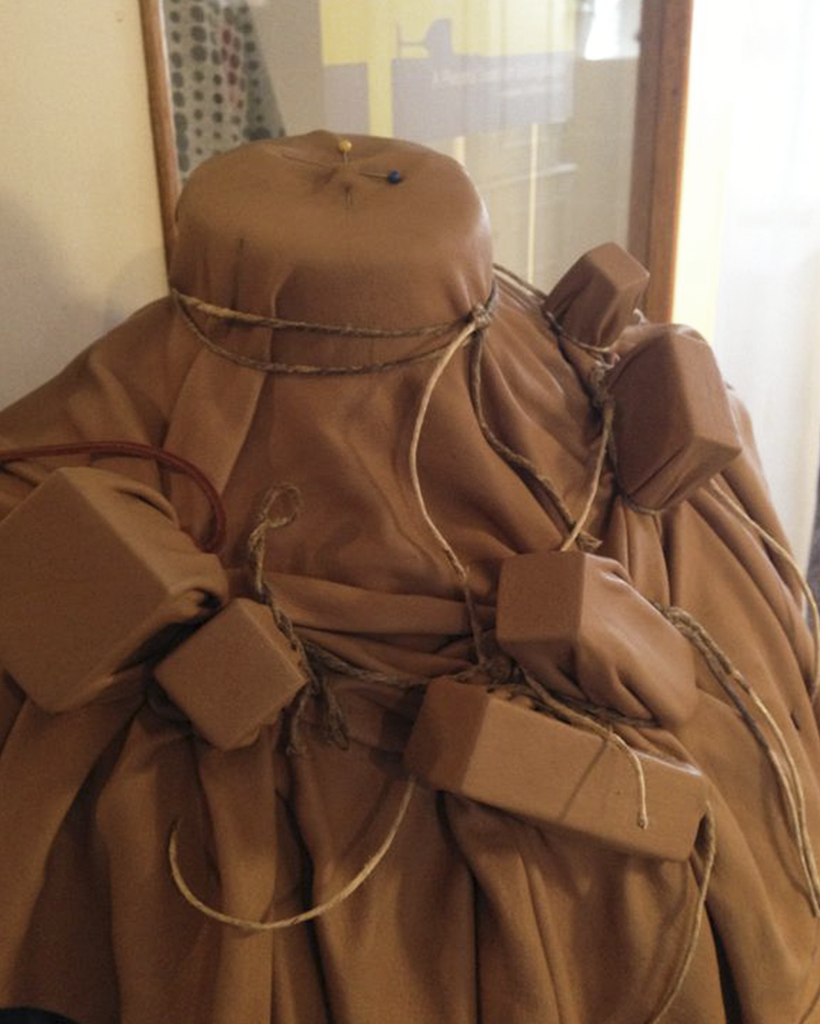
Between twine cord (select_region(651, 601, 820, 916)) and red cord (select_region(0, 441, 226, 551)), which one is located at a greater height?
red cord (select_region(0, 441, 226, 551))

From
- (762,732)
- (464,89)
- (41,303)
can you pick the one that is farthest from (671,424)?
(464,89)

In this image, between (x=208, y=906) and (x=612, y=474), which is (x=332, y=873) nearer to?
(x=208, y=906)

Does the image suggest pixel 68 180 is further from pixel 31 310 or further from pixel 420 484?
pixel 420 484

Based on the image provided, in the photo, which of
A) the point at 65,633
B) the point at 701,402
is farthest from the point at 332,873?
the point at 701,402

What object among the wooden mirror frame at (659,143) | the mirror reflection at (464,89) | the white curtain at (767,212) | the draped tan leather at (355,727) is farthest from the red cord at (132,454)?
the white curtain at (767,212)

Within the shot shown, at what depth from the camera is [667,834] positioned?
0.47 metres

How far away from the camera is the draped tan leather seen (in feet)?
1.54

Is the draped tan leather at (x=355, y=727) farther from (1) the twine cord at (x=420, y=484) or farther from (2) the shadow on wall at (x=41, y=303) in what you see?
(2) the shadow on wall at (x=41, y=303)

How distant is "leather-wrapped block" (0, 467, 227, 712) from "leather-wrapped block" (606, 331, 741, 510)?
0.23 meters

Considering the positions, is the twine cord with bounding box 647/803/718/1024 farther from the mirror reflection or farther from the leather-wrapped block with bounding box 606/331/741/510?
the mirror reflection

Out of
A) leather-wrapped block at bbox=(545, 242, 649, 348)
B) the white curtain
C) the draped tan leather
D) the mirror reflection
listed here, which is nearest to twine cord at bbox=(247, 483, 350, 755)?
the draped tan leather

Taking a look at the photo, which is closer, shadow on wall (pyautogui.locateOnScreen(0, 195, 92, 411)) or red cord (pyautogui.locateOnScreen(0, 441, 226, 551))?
red cord (pyautogui.locateOnScreen(0, 441, 226, 551))

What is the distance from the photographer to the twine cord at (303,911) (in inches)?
17.8

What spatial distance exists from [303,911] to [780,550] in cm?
34
